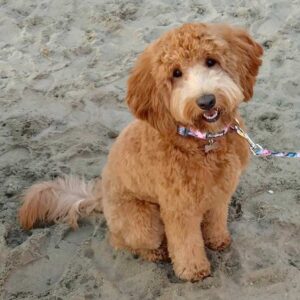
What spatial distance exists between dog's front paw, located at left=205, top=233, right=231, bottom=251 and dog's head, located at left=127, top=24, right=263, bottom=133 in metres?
0.82

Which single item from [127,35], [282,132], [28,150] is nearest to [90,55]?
[127,35]

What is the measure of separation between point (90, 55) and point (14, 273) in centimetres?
237

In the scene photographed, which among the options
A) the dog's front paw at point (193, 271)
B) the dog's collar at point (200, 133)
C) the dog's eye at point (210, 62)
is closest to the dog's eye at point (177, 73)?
the dog's eye at point (210, 62)

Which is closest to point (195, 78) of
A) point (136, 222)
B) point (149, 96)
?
point (149, 96)

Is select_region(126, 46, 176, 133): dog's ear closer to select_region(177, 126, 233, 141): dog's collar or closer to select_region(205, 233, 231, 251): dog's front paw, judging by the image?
select_region(177, 126, 233, 141): dog's collar

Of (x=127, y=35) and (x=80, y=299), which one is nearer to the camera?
(x=80, y=299)

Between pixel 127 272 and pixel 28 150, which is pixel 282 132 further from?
pixel 28 150

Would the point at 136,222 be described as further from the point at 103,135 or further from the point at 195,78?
the point at 103,135

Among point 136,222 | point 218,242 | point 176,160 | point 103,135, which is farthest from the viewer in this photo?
point 103,135

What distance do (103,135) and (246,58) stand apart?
5.83 ft

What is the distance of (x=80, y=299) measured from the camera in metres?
3.10

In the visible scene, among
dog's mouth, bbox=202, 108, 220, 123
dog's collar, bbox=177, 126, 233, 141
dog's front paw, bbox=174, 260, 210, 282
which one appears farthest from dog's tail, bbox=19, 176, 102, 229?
dog's mouth, bbox=202, 108, 220, 123

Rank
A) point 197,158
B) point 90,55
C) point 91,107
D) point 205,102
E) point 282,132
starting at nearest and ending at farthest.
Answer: point 205,102
point 197,158
point 282,132
point 91,107
point 90,55

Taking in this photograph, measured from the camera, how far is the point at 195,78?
2.49 meters
